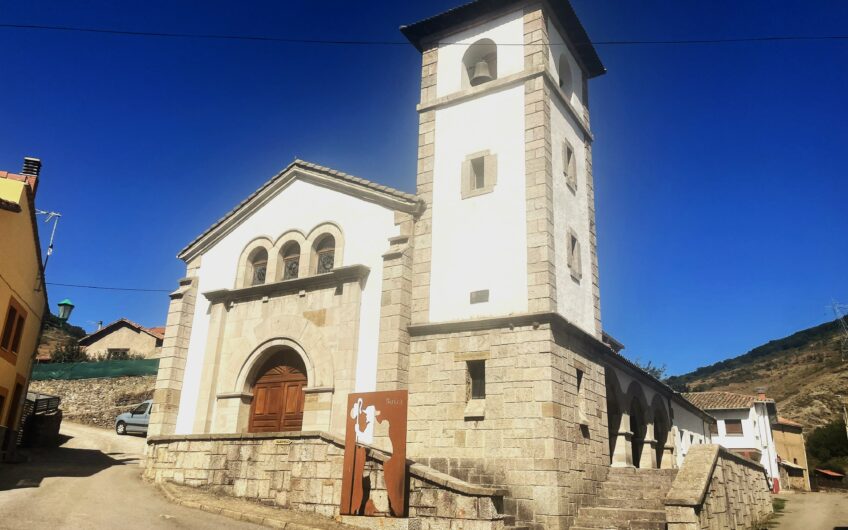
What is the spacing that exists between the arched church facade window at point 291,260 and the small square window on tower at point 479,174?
5.01 m

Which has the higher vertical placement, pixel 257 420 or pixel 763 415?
pixel 763 415

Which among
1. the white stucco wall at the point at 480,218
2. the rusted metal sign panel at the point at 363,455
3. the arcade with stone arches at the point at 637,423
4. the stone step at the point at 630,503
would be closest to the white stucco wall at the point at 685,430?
the arcade with stone arches at the point at 637,423

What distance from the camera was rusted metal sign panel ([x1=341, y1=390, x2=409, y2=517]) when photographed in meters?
10.5

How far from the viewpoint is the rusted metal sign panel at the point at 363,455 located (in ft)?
34.5

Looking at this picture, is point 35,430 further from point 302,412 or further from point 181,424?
point 302,412

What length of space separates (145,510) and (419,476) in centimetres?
519

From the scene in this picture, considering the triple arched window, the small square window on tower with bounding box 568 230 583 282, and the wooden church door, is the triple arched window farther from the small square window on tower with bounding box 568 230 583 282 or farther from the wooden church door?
the small square window on tower with bounding box 568 230 583 282

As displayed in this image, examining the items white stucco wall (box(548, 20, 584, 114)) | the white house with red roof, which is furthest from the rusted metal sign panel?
the white house with red roof

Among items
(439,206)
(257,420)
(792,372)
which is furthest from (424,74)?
(792,372)

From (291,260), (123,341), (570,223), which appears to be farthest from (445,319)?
(123,341)

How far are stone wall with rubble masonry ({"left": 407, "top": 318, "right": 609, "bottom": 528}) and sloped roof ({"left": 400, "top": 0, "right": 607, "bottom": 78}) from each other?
8916 millimetres

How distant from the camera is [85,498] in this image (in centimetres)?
1207

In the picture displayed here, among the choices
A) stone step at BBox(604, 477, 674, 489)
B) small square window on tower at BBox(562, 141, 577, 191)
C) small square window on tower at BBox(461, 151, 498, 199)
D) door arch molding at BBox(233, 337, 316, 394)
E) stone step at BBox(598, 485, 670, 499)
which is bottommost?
stone step at BBox(598, 485, 670, 499)

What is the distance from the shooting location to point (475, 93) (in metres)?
16.2
